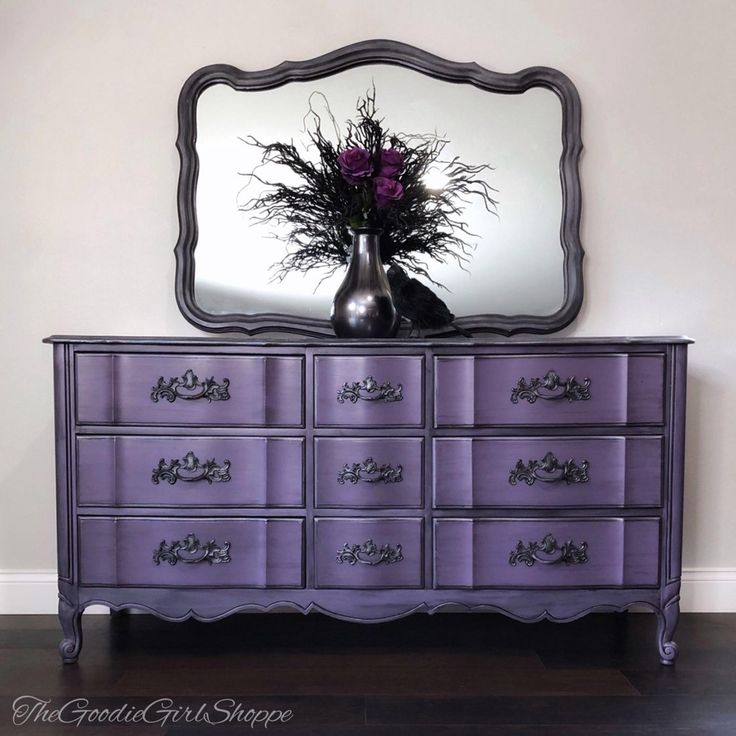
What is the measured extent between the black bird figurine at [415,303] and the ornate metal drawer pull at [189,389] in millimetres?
581

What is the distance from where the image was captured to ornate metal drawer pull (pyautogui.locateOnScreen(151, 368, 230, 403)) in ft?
6.77

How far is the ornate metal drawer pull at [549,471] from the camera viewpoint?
2.07 m

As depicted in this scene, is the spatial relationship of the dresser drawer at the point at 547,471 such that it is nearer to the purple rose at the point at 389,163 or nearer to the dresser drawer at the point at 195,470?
the dresser drawer at the point at 195,470

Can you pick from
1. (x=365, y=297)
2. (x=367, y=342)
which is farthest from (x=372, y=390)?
(x=365, y=297)

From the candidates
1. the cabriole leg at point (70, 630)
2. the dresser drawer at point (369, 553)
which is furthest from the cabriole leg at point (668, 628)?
the cabriole leg at point (70, 630)

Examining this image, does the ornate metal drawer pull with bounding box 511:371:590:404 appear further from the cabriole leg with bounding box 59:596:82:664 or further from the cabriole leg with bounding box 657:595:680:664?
the cabriole leg with bounding box 59:596:82:664

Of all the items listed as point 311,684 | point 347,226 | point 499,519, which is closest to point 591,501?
point 499,519

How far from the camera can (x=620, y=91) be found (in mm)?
2576

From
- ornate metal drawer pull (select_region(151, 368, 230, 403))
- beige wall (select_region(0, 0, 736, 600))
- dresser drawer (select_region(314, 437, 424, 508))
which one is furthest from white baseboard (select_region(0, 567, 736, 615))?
dresser drawer (select_region(314, 437, 424, 508))

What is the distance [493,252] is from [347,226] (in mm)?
514

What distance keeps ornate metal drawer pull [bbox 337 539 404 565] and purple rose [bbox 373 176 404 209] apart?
0.95 m

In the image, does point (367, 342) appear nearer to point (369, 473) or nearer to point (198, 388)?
point (369, 473)

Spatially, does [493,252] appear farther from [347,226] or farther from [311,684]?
[311,684]

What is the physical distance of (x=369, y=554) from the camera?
2.06 metres
